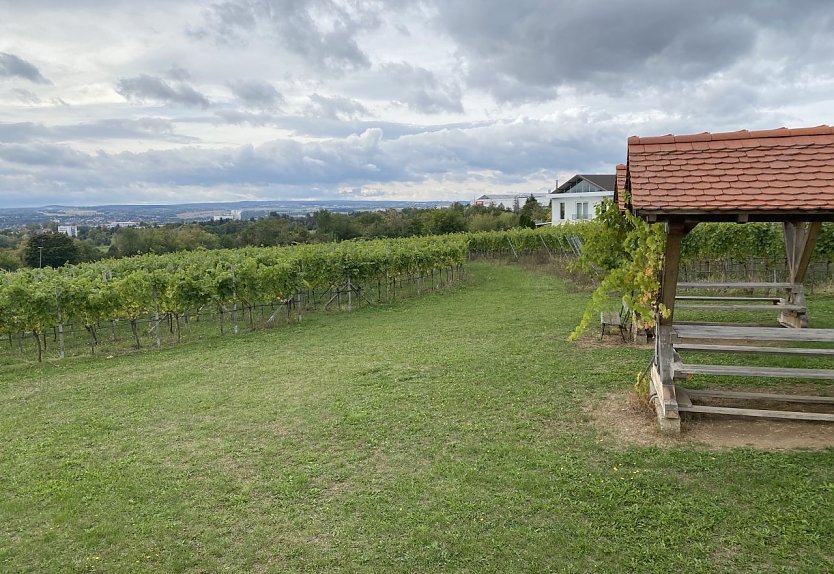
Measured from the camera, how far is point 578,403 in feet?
20.9

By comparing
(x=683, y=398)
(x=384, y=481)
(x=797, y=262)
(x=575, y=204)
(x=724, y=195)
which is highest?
(x=575, y=204)

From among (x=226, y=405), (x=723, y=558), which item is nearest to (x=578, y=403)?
(x=723, y=558)

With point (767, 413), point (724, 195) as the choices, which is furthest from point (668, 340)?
point (724, 195)

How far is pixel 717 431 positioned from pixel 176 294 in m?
10.4

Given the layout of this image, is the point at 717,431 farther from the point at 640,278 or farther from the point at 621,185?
the point at 621,185

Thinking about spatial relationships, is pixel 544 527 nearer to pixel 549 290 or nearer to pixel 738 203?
pixel 738 203

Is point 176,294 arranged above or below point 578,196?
below

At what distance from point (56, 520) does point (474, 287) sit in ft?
50.0

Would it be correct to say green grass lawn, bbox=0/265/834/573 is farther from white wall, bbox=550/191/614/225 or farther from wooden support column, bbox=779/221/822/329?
white wall, bbox=550/191/614/225

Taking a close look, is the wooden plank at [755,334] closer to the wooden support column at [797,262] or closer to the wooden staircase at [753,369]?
the wooden staircase at [753,369]

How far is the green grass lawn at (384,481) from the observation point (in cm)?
361

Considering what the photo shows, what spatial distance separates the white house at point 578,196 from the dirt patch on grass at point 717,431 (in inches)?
1461

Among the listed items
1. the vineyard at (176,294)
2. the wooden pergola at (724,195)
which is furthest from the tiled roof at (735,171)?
the vineyard at (176,294)

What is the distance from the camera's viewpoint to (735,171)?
5.05m
